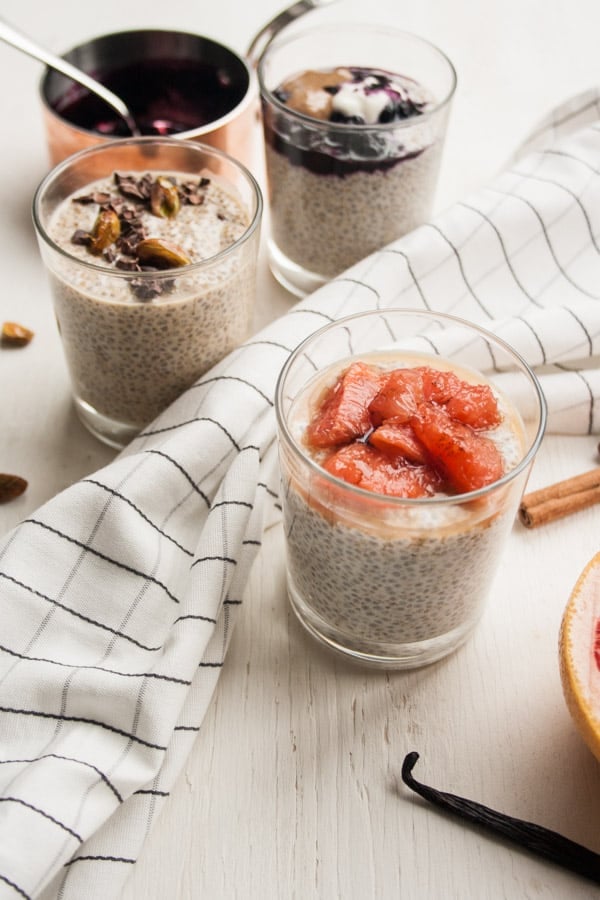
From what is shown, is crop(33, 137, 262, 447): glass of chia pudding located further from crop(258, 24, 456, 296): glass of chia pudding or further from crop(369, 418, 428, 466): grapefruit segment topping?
crop(369, 418, 428, 466): grapefruit segment topping

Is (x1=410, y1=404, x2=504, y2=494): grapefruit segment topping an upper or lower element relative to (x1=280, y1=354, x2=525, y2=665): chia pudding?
upper

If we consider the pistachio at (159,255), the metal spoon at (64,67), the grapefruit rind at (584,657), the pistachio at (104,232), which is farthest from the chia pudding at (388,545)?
the metal spoon at (64,67)

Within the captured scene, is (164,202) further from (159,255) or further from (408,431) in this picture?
(408,431)

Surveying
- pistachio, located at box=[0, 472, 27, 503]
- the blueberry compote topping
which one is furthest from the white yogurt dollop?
pistachio, located at box=[0, 472, 27, 503]

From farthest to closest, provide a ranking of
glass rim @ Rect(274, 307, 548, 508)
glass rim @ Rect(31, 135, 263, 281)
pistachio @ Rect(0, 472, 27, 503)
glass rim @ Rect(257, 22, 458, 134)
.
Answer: glass rim @ Rect(257, 22, 458, 134) < pistachio @ Rect(0, 472, 27, 503) < glass rim @ Rect(31, 135, 263, 281) < glass rim @ Rect(274, 307, 548, 508)

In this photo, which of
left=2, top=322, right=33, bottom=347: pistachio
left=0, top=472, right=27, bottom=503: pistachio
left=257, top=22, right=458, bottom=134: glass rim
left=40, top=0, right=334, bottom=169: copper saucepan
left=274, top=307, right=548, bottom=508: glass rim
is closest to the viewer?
left=274, top=307, right=548, bottom=508: glass rim

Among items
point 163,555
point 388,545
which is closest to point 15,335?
point 163,555

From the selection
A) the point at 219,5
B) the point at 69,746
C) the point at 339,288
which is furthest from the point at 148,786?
the point at 219,5

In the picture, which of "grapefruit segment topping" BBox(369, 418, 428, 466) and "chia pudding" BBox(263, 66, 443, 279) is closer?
"grapefruit segment topping" BBox(369, 418, 428, 466)
